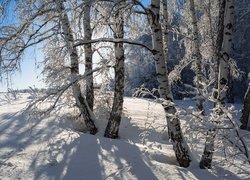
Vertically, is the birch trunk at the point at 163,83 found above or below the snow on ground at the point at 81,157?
above

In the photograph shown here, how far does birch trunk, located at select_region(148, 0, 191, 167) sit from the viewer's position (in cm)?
634

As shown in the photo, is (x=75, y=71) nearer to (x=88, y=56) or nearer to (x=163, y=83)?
(x=88, y=56)

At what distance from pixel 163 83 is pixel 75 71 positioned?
304cm

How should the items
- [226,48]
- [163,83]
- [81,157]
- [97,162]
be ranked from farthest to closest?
[81,157]
[97,162]
[163,83]
[226,48]

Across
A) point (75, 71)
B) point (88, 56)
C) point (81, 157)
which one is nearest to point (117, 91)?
point (75, 71)

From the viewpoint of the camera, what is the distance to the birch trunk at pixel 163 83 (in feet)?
20.8

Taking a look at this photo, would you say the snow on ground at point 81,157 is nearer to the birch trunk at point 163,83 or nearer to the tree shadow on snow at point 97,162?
the tree shadow on snow at point 97,162

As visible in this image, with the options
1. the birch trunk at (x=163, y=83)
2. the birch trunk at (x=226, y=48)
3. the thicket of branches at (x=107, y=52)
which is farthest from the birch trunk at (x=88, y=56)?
the birch trunk at (x=226, y=48)

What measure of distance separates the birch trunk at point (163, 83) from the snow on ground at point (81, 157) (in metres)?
0.24

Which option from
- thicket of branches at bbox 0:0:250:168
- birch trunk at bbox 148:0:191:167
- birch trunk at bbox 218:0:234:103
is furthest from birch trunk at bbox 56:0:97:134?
birch trunk at bbox 218:0:234:103

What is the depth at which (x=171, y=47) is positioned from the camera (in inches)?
1021

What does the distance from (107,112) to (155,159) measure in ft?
10.9

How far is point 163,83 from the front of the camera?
6.54 metres

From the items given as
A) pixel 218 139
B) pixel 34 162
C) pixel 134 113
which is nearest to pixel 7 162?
pixel 34 162
